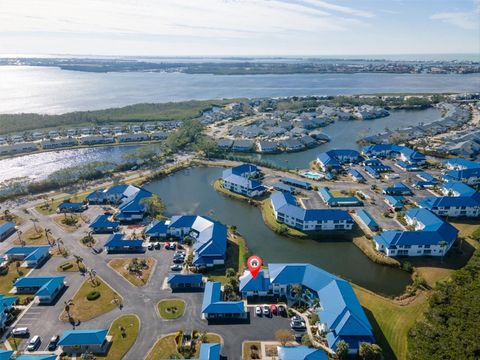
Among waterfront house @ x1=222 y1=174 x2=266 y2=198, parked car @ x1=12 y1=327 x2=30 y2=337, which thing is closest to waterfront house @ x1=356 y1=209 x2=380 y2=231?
waterfront house @ x1=222 y1=174 x2=266 y2=198

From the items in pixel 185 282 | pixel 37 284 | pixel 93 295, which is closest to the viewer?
pixel 93 295

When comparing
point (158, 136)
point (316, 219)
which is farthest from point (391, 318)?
point (158, 136)

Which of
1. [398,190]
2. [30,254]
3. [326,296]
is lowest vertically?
[30,254]

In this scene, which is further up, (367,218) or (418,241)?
(418,241)

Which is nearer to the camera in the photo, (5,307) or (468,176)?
(5,307)

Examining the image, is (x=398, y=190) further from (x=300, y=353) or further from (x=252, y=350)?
(x=252, y=350)

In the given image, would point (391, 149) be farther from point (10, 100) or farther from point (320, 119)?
point (10, 100)

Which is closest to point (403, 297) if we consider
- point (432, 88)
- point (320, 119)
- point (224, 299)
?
point (224, 299)
